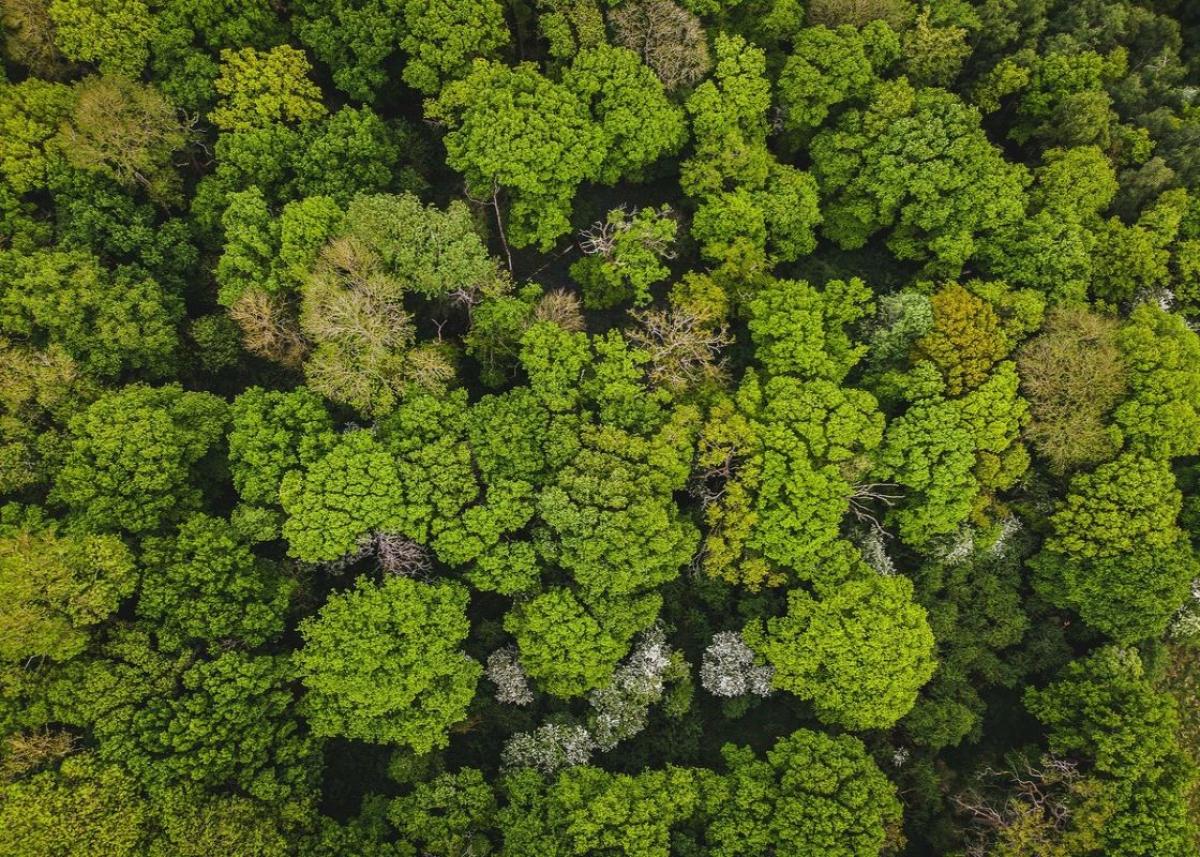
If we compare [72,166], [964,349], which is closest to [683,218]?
[964,349]

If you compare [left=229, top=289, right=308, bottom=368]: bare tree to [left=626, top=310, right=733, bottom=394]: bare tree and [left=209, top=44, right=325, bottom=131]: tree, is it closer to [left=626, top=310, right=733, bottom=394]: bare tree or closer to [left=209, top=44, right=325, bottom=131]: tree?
[left=209, top=44, right=325, bottom=131]: tree

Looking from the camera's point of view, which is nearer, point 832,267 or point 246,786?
point 246,786

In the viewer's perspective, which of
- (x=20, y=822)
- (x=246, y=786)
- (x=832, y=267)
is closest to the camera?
(x=20, y=822)

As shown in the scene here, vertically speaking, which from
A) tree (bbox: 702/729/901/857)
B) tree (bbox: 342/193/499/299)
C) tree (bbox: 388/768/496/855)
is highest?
tree (bbox: 342/193/499/299)

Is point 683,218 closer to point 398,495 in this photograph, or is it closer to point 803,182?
point 803,182

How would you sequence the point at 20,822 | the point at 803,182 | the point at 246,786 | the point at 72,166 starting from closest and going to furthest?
the point at 20,822 < the point at 246,786 < the point at 72,166 < the point at 803,182

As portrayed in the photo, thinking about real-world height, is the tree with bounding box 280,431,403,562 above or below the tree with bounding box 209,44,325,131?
below

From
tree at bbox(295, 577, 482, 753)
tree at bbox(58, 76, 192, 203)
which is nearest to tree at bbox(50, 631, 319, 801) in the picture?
tree at bbox(295, 577, 482, 753)
